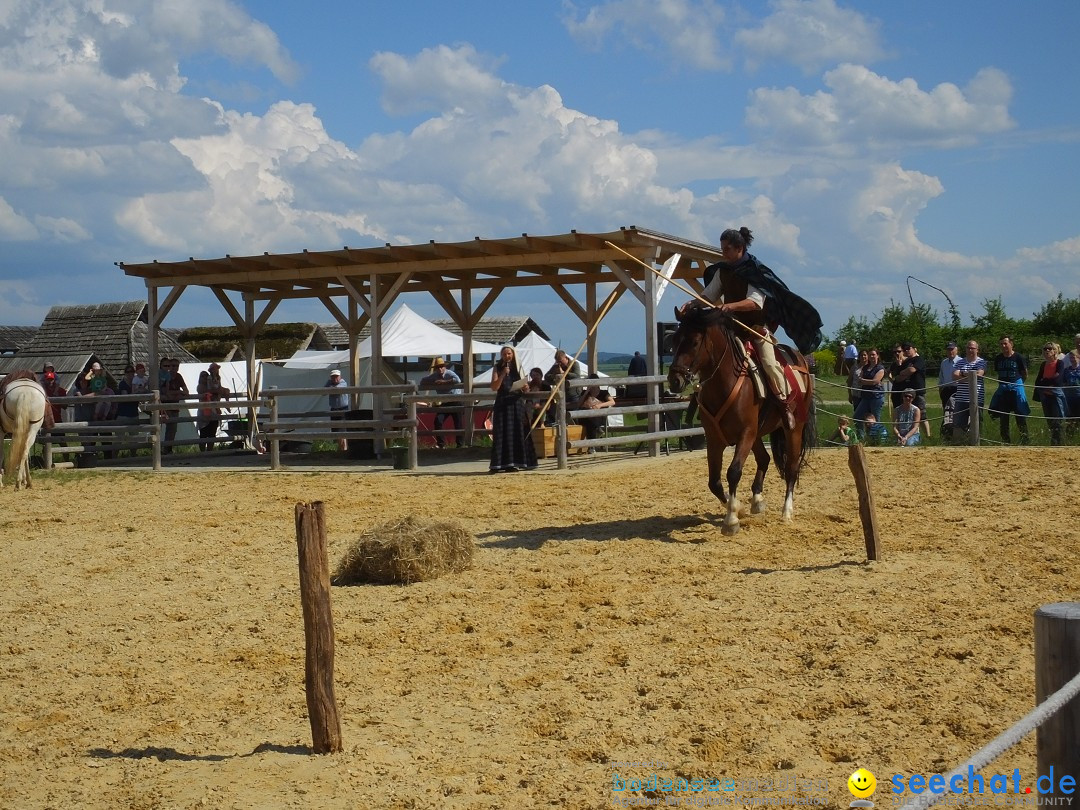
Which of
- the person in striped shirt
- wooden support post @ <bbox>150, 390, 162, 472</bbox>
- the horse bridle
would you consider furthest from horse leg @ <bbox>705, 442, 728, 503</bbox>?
wooden support post @ <bbox>150, 390, 162, 472</bbox>

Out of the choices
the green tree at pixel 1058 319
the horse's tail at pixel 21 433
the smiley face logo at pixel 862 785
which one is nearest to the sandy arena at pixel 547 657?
the smiley face logo at pixel 862 785

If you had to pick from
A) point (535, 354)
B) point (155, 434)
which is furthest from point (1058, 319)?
point (155, 434)

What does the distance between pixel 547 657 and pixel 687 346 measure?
3582 millimetres

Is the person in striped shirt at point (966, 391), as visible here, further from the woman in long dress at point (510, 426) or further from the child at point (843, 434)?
the woman in long dress at point (510, 426)

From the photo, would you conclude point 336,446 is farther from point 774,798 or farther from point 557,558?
point 774,798

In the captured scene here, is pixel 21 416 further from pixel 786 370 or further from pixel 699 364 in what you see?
pixel 786 370

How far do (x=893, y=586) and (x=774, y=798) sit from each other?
3192 mm

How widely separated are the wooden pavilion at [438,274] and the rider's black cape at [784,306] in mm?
5047

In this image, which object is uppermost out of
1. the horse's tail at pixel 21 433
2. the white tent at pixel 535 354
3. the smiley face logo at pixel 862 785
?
the white tent at pixel 535 354

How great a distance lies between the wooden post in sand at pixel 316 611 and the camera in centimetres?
466

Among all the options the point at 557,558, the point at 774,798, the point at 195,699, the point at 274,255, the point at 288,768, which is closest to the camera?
the point at 774,798

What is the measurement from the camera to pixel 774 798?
3.97 metres

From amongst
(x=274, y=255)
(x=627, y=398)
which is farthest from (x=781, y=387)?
(x=274, y=255)

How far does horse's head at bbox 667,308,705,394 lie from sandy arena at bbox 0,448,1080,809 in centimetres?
127
